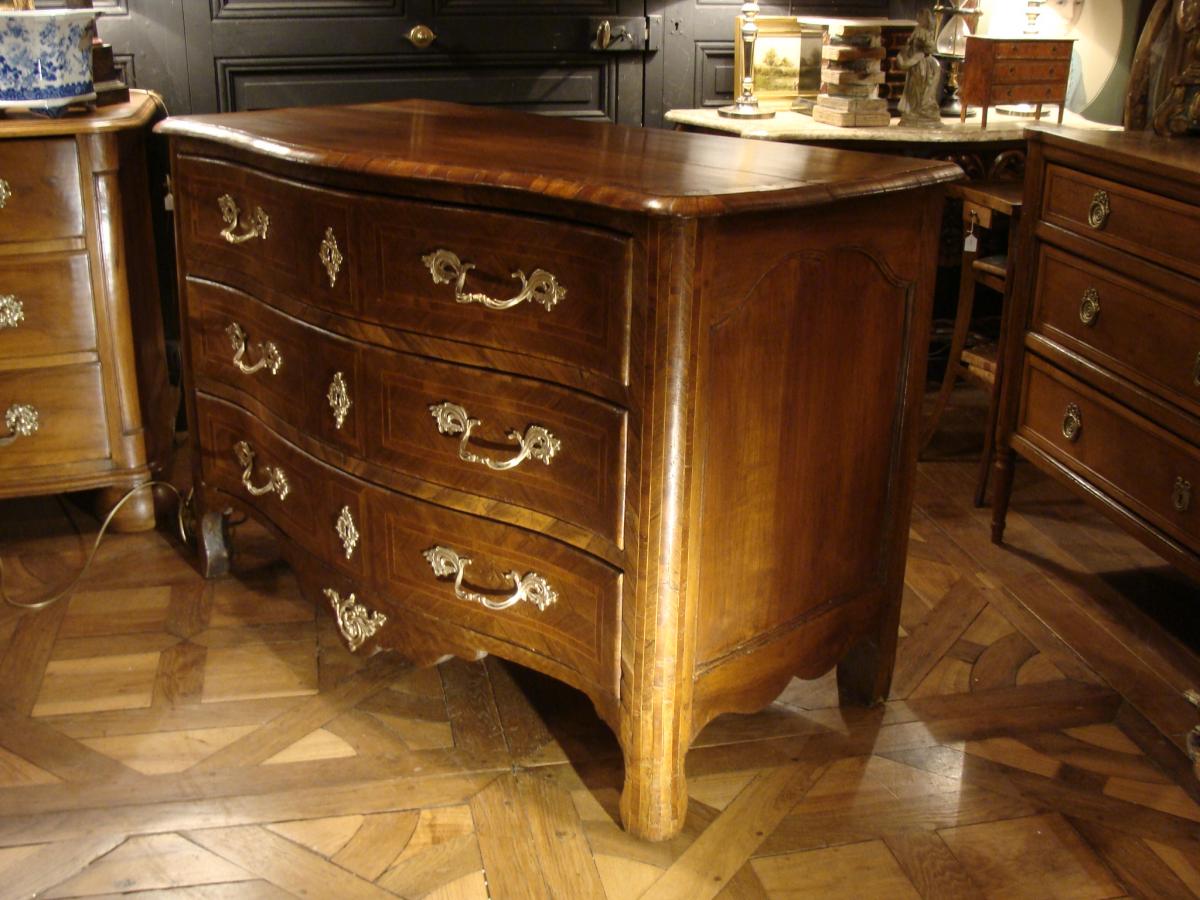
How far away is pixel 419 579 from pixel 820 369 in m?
0.66

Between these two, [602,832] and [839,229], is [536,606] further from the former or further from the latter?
[839,229]

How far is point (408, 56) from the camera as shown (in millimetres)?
3166

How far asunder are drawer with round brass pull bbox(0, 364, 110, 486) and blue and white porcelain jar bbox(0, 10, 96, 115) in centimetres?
51

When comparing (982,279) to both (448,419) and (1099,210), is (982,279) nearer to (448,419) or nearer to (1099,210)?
(1099,210)

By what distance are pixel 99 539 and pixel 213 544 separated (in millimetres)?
243

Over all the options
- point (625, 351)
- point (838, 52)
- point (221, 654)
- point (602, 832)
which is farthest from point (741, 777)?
point (838, 52)

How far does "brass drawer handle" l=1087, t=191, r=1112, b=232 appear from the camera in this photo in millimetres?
2322

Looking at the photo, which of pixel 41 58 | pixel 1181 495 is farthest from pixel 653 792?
pixel 41 58

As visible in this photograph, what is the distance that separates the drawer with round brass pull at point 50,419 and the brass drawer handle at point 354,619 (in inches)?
32.0

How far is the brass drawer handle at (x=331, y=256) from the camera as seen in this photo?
1.88 m

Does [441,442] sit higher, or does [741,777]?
[441,442]

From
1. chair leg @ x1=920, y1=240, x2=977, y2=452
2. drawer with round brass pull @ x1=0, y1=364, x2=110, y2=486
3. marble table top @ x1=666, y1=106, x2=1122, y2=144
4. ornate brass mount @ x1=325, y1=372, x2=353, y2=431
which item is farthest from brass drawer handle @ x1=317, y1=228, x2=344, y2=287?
chair leg @ x1=920, y1=240, x2=977, y2=452

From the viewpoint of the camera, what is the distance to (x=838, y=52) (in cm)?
316

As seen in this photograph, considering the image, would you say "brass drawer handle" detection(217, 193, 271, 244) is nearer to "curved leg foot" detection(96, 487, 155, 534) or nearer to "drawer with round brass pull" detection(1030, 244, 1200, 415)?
"curved leg foot" detection(96, 487, 155, 534)
